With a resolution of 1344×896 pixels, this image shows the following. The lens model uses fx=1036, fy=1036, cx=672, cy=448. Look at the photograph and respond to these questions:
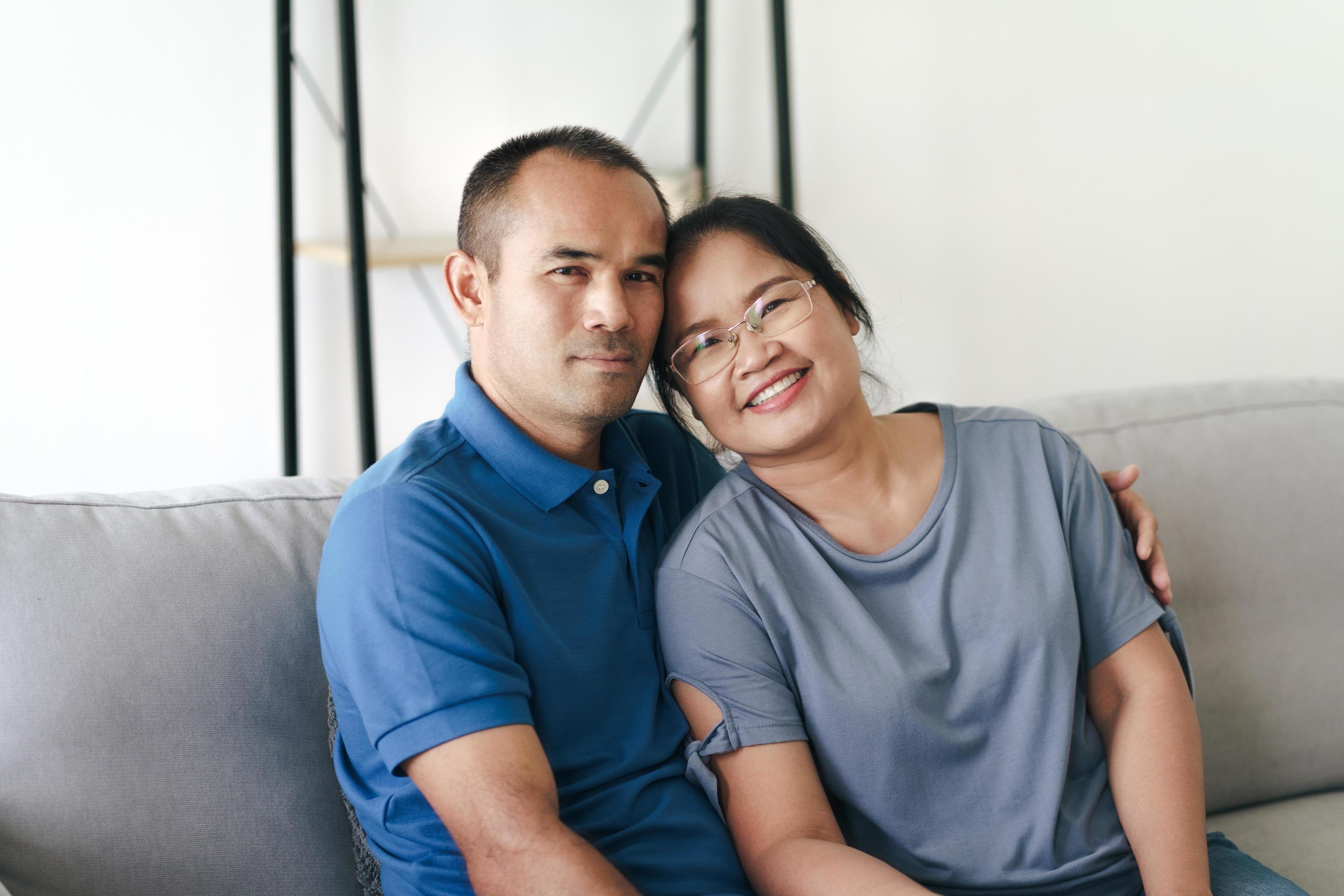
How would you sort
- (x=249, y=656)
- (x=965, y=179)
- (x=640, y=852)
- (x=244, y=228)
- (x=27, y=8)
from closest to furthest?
1. (x=640, y=852)
2. (x=249, y=656)
3. (x=27, y=8)
4. (x=244, y=228)
5. (x=965, y=179)

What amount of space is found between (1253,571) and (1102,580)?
55 cm

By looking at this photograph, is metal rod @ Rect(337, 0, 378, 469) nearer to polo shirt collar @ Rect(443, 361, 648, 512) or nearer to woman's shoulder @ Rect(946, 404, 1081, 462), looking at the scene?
polo shirt collar @ Rect(443, 361, 648, 512)

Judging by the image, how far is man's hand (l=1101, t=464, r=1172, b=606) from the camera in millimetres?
1298

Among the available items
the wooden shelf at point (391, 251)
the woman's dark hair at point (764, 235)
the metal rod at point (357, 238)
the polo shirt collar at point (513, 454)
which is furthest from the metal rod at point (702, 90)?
the polo shirt collar at point (513, 454)

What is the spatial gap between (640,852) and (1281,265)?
2355 mm

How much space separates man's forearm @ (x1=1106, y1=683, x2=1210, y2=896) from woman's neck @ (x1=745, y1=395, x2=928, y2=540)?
0.35 m

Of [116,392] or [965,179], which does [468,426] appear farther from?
[965,179]

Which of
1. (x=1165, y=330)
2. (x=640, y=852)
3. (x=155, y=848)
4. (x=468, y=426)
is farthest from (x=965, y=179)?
(x=155, y=848)

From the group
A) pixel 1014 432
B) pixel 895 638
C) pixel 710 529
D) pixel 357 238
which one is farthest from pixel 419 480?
pixel 357 238

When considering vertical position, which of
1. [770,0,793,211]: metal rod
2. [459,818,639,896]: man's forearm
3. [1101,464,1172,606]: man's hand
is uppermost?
[770,0,793,211]: metal rod

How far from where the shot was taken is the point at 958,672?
119 centimetres

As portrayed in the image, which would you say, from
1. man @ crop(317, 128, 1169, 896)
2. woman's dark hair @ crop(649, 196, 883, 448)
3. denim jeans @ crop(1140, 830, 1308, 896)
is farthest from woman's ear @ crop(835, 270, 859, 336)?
denim jeans @ crop(1140, 830, 1308, 896)

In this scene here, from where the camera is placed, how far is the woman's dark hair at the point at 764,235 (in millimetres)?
1294

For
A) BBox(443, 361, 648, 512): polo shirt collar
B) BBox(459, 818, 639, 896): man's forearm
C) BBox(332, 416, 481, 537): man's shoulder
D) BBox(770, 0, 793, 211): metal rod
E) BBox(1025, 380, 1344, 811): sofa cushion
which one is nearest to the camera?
BBox(459, 818, 639, 896): man's forearm
